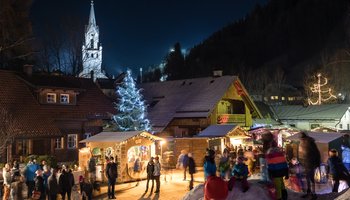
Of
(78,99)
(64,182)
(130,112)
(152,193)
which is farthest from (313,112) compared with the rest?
(64,182)

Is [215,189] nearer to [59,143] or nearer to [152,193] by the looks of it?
[152,193]

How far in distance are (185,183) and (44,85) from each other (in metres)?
15.0

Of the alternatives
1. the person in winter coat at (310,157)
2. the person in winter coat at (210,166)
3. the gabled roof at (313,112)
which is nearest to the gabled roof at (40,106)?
the person in winter coat at (210,166)

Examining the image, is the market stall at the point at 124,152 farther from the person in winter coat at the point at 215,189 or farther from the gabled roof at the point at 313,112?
the gabled roof at the point at 313,112

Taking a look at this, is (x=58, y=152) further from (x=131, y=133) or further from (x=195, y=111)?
(x=195, y=111)

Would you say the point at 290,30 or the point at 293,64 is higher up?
the point at 290,30

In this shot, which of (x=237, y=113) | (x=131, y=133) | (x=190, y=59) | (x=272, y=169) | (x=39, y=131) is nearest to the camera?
(x=272, y=169)

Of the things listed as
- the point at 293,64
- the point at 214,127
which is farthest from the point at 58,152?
the point at 293,64

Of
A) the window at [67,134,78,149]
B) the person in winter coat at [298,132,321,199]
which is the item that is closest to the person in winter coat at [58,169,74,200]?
the person in winter coat at [298,132,321,199]

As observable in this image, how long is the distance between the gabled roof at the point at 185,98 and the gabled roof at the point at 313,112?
17.8m

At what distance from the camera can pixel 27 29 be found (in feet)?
86.9

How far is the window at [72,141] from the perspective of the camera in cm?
3156

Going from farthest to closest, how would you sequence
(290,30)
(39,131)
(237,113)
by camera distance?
(290,30), (237,113), (39,131)

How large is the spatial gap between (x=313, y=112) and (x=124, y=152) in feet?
118
